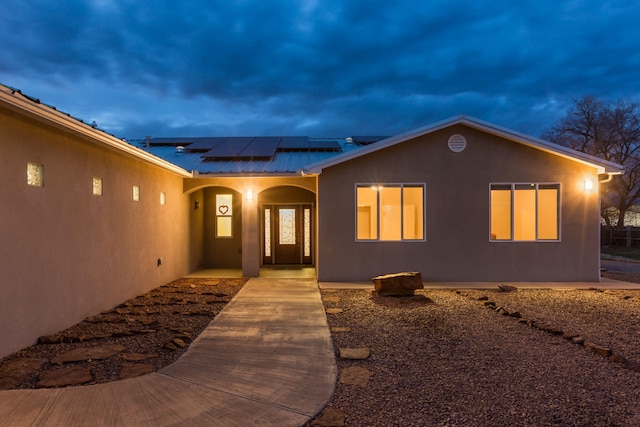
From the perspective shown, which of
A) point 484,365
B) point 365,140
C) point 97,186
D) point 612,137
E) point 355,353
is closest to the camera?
point 484,365

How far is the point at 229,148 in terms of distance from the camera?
12.1 metres

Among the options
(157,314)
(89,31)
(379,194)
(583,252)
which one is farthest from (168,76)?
(583,252)

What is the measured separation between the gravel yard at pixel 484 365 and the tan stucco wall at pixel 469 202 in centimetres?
212

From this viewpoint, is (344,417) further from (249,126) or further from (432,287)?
(249,126)

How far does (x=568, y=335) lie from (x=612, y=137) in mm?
25085

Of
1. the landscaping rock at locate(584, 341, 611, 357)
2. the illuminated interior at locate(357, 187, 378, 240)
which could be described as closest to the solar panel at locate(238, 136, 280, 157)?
the illuminated interior at locate(357, 187, 378, 240)

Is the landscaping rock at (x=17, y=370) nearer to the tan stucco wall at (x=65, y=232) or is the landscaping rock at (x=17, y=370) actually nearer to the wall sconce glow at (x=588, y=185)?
the tan stucco wall at (x=65, y=232)

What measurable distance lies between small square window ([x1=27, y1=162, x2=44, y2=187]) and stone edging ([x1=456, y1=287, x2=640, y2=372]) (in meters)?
6.88

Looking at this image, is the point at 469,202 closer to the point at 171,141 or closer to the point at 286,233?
the point at 286,233

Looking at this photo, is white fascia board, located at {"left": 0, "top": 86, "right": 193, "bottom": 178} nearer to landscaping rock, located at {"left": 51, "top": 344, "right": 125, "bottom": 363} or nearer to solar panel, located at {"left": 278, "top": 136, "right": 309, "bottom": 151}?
landscaping rock, located at {"left": 51, "top": 344, "right": 125, "bottom": 363}

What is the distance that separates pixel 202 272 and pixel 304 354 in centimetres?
732

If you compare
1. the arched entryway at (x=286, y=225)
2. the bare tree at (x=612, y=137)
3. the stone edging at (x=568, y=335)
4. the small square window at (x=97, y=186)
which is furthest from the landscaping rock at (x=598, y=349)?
the bare tree at (x=612, y=137)

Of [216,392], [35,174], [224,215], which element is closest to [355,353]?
[216,392]

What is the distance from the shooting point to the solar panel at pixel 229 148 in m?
11.1
